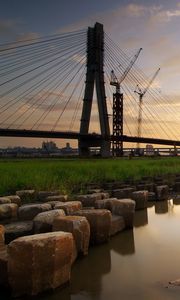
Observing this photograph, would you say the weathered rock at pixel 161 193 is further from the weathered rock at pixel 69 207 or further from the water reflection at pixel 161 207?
the weathered rock at pixel 69 207

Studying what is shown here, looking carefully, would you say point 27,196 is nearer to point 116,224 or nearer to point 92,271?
point 116,224

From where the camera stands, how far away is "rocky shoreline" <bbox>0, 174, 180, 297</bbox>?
168 inches

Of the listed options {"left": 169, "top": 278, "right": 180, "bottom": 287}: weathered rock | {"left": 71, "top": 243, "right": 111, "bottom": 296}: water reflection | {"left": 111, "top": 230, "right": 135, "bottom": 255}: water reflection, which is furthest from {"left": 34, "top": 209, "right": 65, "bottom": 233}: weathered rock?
{"left": 169, "top": 278, "right": 180, "bottom": 287}: weathered rock

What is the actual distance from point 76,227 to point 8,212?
207cm

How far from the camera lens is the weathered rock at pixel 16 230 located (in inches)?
228

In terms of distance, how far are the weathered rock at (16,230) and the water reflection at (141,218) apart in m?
2.76

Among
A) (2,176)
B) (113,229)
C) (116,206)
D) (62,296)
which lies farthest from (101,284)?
(2,176)

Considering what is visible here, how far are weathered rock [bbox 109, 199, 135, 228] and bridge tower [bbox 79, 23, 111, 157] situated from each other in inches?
1043

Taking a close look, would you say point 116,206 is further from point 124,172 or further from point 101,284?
point 124,172

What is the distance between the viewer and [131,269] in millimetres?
5387

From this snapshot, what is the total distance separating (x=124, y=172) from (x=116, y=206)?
7.24 meters

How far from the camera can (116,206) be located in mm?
7391

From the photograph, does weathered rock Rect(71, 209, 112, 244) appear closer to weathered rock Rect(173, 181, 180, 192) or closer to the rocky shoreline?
the rocky shoreline

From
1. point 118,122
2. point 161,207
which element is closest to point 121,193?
point 161,207
